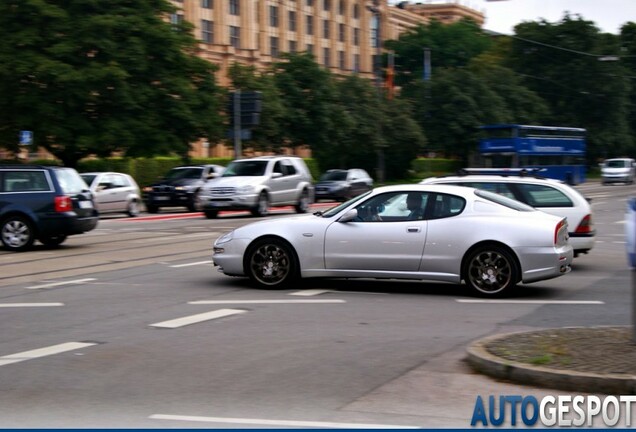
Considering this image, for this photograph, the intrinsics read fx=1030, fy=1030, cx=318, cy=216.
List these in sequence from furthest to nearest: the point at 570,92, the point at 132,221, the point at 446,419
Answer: the point at 570,92
the point at 132,221
the point at 446,419

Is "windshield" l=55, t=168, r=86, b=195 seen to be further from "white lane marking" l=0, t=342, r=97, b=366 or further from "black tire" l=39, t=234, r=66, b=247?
"white lane marking" l=0, t=342, r=97, b=366

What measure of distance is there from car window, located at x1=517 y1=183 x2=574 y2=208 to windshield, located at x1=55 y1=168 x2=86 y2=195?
849 centimetres

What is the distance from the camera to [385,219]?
497 inches

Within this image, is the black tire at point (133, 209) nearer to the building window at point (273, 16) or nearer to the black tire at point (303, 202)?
the black tire at point (303, 202)

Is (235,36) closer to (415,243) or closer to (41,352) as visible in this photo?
(415,243)

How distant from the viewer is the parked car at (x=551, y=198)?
16.0 metres

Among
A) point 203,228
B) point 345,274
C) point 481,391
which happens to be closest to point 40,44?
point 203,228

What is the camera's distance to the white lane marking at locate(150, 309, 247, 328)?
10.3m

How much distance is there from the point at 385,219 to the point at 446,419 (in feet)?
20.9

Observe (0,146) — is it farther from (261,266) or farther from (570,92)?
(570,92)

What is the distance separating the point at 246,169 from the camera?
32.0m

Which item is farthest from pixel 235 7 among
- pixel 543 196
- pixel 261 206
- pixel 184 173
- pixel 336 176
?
pixel 543 196

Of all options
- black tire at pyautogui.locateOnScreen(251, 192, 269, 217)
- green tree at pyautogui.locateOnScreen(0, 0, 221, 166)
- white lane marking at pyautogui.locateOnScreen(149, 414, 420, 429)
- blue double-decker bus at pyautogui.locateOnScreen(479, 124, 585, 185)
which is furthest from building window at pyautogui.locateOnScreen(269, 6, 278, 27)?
white lane marking at pyautogui.locateOnScreen(149, 414, 420, 429)

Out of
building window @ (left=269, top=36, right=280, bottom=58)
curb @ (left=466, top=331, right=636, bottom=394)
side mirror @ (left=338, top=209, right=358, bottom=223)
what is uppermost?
building window @ (left=269, top=36, right=280, bottom=58)
